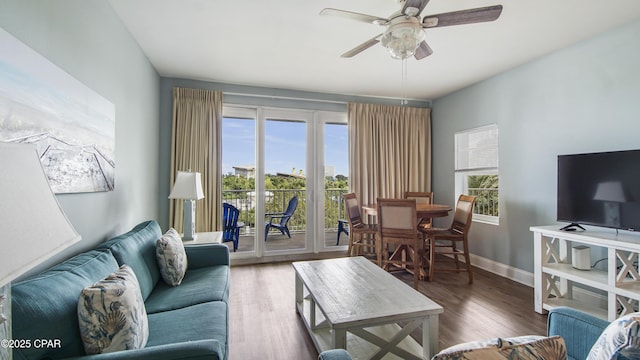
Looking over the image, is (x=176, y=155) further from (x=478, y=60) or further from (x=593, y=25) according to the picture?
(x=593, y=25)

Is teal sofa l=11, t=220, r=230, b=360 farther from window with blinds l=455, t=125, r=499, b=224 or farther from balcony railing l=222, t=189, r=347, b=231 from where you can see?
window with blinds l=455, t=125, r=499, b=224

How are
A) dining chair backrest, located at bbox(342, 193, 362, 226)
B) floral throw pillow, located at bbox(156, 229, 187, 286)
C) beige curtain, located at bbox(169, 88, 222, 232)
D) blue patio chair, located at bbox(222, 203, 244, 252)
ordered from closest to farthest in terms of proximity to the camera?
floral throw pillow, located at bbox(156, 229, 187, 286)
beige curtain, located at bbox(169, 88, 222, 232)
dining chair backrest, located at bbox(342, 193, 362, 226)
blue patio chair, located at bbox(222, 203, 244, 252)

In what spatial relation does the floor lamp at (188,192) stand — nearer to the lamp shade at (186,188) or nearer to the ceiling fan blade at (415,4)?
the lamp shade at (186,188)

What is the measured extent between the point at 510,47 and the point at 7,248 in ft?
12.2

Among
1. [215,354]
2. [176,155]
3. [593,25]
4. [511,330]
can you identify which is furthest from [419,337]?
[176,155]

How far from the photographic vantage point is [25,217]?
645mm

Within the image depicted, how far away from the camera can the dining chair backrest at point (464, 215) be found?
337 centimetres

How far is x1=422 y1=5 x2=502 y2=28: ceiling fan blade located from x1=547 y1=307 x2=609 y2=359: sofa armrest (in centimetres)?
165

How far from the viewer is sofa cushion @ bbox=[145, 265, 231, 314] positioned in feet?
5.79

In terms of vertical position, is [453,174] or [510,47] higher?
[510,47]

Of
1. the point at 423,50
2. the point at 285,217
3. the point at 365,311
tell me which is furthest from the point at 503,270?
the point at 285,217

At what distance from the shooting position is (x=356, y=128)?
4.38 meters

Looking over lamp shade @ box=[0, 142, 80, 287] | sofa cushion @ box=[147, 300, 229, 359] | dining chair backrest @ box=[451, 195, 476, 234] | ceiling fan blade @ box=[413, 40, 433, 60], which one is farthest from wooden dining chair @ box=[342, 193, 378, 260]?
lamp shade @ box=[0, 142, 80, 287]

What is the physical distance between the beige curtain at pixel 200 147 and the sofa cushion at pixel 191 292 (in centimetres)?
152
